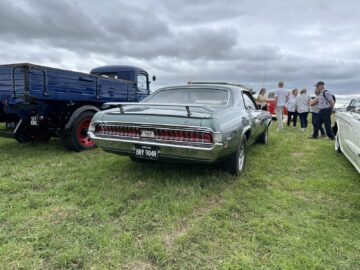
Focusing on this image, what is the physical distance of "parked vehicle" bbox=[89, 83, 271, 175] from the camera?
317cm

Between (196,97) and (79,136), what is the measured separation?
296 cm

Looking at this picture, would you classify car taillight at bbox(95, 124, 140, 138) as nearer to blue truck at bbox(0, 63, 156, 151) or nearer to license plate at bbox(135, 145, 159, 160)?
license plate at bbox(135, 145, 159, 160)

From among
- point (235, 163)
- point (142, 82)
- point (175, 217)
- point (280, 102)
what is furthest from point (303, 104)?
point (175, 217)

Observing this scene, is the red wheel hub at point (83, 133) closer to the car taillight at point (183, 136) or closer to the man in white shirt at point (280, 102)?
the car taillight at point (183, 136)

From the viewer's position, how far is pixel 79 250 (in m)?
2.24

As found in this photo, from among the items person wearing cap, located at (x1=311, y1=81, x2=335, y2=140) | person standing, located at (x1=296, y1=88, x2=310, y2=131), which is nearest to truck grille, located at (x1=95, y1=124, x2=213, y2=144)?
person wearing cap, located at (x1=311, y1=81, x2=335, y2=140)

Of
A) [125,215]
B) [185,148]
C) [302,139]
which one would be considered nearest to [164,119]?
[185,148]

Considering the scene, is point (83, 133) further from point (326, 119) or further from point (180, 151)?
point (326, 119)

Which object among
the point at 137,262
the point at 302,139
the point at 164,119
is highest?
the point at 164,119

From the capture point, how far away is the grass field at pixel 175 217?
2182 mm

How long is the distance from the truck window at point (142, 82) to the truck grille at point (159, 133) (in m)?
5.54

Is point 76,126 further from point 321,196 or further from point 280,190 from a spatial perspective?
point 321,196

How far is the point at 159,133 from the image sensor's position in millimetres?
3393

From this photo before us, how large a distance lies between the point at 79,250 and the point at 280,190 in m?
2.65
